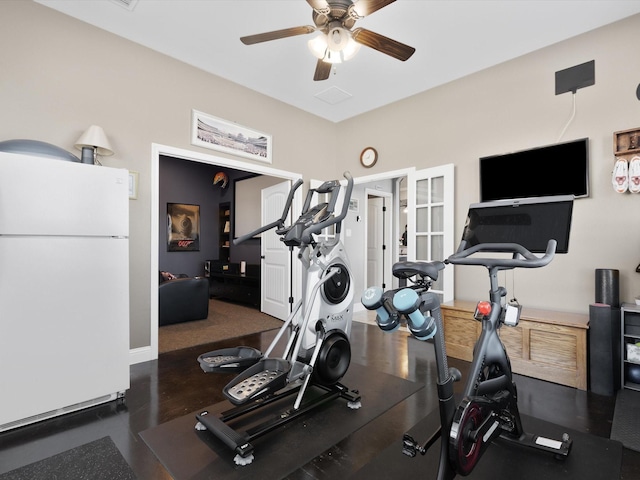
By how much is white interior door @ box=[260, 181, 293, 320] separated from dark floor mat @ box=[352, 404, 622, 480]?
3.35 meters

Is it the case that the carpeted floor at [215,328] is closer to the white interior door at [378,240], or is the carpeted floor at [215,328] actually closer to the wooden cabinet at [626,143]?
the white interior door at [378,240]

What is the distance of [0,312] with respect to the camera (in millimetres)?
2027

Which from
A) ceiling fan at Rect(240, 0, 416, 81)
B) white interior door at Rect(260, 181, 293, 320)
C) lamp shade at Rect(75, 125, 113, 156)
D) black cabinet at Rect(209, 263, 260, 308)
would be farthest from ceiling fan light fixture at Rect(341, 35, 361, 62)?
black cabinet at Rect(209, 263, 260, 308)

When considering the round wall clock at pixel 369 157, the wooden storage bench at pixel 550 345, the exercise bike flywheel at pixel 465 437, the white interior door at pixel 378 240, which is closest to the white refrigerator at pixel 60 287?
the exercise bike flywheel at pixel 465 437

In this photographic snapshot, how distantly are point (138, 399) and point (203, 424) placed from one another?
2.68 ft

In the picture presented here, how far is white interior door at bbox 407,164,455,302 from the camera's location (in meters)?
4.01

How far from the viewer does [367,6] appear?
217 centimetres

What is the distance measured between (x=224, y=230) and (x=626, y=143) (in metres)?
7.18

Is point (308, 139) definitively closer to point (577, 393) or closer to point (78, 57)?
point (78, 57)

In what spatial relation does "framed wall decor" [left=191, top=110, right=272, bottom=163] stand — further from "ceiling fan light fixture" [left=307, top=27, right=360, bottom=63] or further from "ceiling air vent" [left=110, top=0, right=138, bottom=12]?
"ceiling fan light fixture" [left=307, top=27, right=360, bottom=63]

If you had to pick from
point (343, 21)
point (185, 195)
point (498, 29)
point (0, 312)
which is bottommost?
point (0, 312)

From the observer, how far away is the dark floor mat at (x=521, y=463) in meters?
1.66

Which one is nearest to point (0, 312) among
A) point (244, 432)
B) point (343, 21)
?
point (244, 432)

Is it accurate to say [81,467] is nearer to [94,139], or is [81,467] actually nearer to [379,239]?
[94,139]
